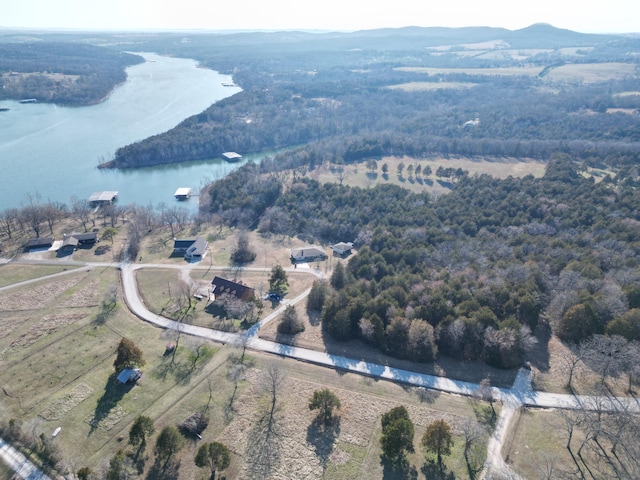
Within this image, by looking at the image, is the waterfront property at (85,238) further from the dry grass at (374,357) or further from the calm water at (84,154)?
Answer: the dry grass at (374,357)

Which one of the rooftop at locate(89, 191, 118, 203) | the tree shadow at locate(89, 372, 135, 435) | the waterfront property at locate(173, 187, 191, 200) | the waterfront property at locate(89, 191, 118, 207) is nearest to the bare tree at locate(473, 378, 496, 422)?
the tree shadow at locate(89, 372, 135, 435)

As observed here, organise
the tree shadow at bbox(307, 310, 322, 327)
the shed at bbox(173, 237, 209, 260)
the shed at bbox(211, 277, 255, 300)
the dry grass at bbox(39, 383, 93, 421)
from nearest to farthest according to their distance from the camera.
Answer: the dry grass at bbox(39, 383, 93, 421) < the tree shadow at bbox(307, 310, 322, 327) < the shed at bbox(211, 277, 255, 300) < the shed at bbox(173, 237, 209, 260)

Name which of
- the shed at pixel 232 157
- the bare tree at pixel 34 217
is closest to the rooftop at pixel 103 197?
the bare tree at pixel 34 217

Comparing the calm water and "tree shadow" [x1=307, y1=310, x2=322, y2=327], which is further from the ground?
"tree shadow" [x1=307, y1=310, x2=322, y2=327]

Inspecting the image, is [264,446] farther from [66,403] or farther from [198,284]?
[198,284]

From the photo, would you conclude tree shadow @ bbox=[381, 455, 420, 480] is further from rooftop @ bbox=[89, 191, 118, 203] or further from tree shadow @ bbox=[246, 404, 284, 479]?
rooftop @ bbox=[89, 191, 118, 203]

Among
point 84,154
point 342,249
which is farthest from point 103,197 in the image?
point 342,249
